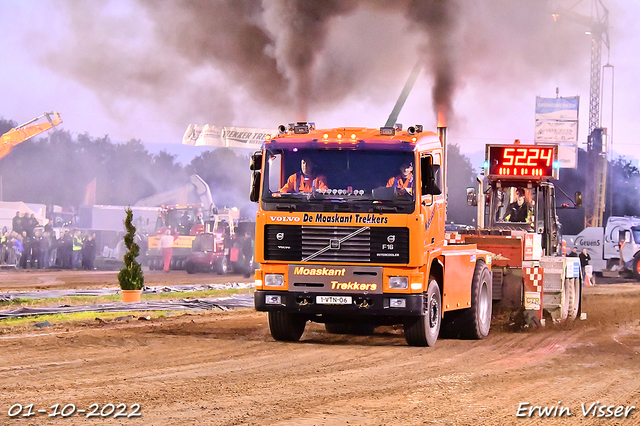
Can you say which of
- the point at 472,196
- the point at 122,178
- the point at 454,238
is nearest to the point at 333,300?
the point at 454,238

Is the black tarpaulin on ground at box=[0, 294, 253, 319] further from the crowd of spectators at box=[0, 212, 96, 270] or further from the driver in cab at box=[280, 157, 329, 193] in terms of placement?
the crowd of spectators at box=[0, 212, 96, 270]

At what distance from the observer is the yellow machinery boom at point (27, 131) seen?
155ft

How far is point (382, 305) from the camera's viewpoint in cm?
1338

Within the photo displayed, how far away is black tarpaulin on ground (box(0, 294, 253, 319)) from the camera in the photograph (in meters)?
18.2

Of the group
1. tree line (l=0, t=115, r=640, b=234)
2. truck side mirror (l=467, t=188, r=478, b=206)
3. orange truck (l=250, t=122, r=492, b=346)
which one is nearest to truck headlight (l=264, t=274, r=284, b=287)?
orange truck (l=250, t=122, r=492, b=346)

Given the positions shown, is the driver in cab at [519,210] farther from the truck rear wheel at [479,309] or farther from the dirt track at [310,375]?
the truck rear wheel at [479,309]

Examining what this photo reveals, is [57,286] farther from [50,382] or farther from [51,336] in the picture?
[50,382]

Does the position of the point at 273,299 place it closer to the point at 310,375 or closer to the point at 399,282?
the point at 399,282

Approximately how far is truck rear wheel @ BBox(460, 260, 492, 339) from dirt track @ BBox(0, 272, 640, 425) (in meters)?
0.36

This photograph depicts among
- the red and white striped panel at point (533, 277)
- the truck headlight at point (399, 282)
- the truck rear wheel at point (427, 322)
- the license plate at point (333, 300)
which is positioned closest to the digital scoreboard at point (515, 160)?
the red and white striped panel at point (533, 277)

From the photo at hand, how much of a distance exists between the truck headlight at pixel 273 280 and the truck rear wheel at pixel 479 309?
359cm

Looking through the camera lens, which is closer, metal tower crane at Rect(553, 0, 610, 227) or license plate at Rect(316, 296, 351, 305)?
license plate at Rect(316, 296, 351, 305)

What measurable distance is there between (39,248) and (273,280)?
2714 centimetres

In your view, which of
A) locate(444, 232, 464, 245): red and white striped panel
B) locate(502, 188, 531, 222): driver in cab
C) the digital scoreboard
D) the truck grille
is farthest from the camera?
locate(502, 188, 531, 222): driver in cab
